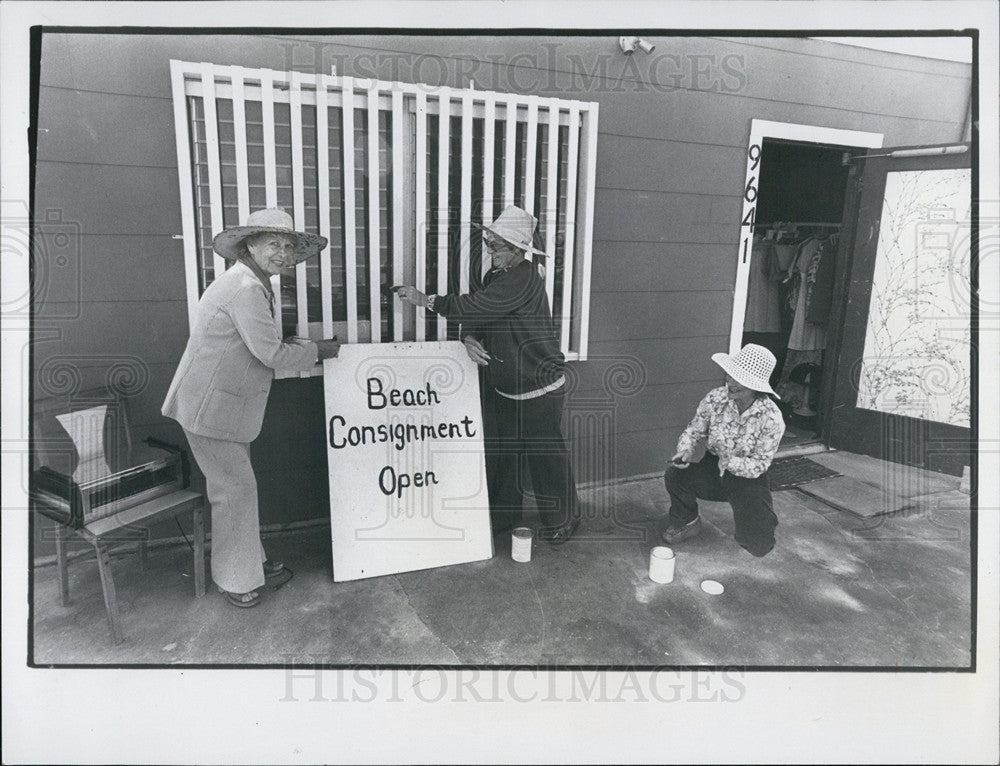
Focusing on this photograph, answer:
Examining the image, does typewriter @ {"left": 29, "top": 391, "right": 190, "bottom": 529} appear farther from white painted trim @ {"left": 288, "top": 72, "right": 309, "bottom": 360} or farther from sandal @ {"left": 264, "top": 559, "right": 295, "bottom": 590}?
white painted trim @ {"left": 288, "top": 72, "right": 309, "bottom": 360}

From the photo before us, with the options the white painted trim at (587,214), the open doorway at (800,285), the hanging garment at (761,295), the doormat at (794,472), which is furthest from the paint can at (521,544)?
the hanging garment at (761,295)

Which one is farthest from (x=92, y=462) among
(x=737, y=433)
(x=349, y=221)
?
(x=737, y=433)

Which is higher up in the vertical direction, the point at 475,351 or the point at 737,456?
the point at 475,351

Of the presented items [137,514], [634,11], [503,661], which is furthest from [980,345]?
[137,514]

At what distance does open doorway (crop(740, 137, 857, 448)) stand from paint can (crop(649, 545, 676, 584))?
208 centimetres

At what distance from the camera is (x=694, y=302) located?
393cm

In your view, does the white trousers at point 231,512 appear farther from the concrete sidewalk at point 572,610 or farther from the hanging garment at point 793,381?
the hanging garment at point 793,381

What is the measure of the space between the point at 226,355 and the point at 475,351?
1224 millimetres

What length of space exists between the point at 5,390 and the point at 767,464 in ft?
12.0

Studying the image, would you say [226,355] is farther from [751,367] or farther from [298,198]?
[751,367]

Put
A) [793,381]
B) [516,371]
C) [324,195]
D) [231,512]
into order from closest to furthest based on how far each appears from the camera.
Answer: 1. [231,512]
2. [324,195]
3. [516,371]
4. [793,381]

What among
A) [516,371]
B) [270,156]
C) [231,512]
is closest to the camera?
[231,512]

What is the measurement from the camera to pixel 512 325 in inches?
125

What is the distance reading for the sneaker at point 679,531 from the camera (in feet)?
11.5
